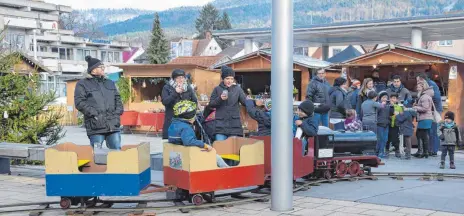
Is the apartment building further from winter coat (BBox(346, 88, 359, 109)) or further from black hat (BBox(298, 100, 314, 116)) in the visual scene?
black hat (BBox(298, 100, 314, 116))

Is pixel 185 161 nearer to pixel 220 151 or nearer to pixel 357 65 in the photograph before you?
pixel 220 151

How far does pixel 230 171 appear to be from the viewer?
25.0 feet

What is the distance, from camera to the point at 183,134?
24.6ft

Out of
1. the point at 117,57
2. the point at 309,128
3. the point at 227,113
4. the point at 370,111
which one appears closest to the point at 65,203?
the point at 227,113

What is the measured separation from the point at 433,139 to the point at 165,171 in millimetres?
8049

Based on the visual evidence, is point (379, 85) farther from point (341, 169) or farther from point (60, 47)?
point (60, 47)

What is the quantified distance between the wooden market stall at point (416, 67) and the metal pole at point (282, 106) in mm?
9757

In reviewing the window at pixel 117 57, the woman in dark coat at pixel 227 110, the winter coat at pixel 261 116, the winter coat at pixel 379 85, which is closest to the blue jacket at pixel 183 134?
the woman in dark coat at pixel 227 110

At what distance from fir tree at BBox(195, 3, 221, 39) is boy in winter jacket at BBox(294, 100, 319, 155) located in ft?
369

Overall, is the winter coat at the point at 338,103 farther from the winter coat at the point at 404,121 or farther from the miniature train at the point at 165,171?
the miniature train at the point at 165,171

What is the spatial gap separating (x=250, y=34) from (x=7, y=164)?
20.9m

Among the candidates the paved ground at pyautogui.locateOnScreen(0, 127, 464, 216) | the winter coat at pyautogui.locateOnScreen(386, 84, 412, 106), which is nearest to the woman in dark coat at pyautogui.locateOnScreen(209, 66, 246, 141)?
the paved ground at pyautogui.locateOnScreen(0, 127, 464, 216)

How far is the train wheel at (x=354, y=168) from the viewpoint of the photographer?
9977mm

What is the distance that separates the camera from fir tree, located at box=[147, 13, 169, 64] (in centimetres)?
5041
